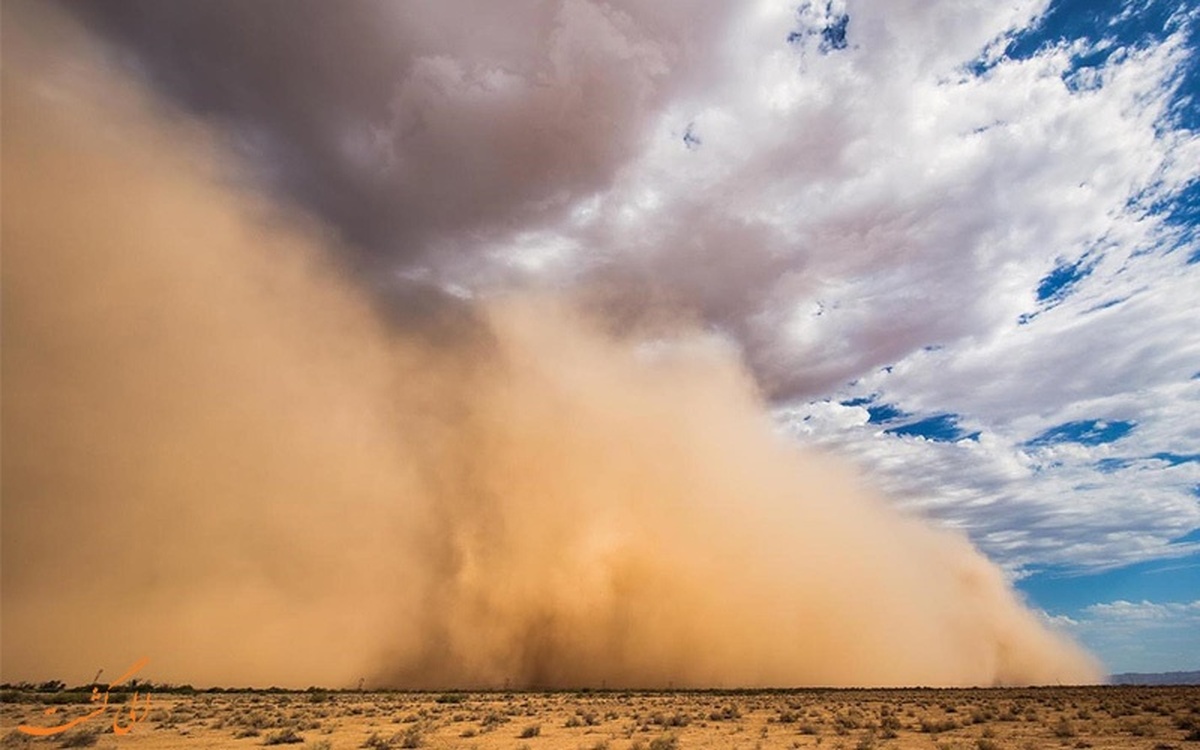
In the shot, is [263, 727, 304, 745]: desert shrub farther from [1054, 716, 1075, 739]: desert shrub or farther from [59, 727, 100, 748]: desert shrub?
[1054, 716, 1075, 739]: desert shrub

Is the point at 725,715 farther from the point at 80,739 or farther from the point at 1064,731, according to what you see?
the point at 80,739

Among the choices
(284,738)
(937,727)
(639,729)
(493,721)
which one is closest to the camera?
(284,738)

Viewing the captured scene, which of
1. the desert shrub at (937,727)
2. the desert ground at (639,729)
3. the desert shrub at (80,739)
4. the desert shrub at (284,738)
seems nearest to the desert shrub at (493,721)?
the desert ground at (639,729)

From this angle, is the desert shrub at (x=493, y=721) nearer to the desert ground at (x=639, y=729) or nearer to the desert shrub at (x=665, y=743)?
the desert ground at (x=639, y=729)

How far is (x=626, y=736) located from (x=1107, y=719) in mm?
25043

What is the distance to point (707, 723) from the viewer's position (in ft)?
108

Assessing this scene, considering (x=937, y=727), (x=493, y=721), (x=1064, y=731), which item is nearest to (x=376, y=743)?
(x=493, y=721)

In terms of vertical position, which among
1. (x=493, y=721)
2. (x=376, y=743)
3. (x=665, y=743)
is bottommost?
(x=665, y=743)

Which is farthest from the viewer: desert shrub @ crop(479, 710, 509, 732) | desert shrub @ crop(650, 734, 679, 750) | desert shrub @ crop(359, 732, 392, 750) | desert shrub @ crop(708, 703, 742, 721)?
desert shrub @ crop(708, 703, 742, 721)

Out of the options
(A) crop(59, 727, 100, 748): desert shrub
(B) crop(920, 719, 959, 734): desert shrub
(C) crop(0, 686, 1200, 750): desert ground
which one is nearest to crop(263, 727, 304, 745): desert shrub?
(C) crop(0, 686, 1200, 750): desert ground

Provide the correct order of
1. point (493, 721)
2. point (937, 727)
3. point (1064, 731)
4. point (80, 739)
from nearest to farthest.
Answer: point (80, 739) < point (1064, 731) < point (937, 727) < point (493, 721)

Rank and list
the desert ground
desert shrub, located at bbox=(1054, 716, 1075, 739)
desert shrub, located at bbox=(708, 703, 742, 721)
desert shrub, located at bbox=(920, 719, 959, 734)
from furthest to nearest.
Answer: desert shrub, located at bbox=(708, 703, 742, 721)
desert shrub, located at bbox=(920, 719, 959, 734)
desert shrub, located at bbox=(1054, 716, 1075, 739)
the desert ground

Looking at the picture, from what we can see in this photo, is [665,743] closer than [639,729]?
Yes

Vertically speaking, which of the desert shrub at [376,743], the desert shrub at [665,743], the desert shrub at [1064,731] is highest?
the desert shrub at [376,743]
